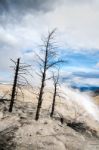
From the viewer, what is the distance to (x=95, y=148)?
992 inches

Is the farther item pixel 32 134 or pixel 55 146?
pixel 32 134

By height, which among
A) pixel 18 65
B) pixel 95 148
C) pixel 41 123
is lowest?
pixel 95 148

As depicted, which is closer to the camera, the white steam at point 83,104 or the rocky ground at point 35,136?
the rocky ground at point 35,136

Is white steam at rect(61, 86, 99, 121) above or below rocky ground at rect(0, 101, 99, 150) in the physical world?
above

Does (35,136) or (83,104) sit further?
(83,104)

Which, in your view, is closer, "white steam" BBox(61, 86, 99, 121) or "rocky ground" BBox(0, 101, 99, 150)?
"rocky ground" BBox(0, 101, 99, 150)

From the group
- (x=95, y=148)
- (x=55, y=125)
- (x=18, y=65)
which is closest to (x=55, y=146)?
(x=95, y=148)

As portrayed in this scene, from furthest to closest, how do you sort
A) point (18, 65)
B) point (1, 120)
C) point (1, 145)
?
point (18, 65) < point (1, 120) < point (1, 145)

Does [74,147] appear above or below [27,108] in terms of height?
below

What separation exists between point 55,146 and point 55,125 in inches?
240

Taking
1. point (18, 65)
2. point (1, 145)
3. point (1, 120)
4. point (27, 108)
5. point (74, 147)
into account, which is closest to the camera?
point (1, 145)

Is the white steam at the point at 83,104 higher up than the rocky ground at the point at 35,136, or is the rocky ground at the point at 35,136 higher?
the white steam at the point at 83,104

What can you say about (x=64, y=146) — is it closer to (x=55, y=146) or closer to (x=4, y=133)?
(x=55, y=146)

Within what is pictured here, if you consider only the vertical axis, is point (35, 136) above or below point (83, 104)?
below
